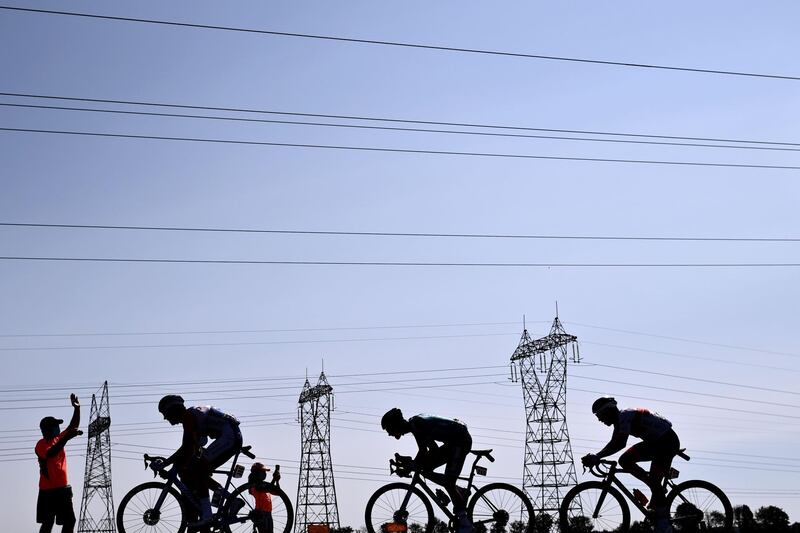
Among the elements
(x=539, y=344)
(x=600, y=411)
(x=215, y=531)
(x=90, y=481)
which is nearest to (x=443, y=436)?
(x=600, y=411)

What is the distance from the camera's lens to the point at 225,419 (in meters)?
15.6

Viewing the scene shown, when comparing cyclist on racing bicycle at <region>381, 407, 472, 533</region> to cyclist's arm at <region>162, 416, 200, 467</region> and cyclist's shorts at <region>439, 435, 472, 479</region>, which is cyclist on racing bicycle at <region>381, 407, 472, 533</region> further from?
cyclist's arm at <region>162, 416, 200, 467</region>

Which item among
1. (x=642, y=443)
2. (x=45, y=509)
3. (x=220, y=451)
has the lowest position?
(x=45, y=509)

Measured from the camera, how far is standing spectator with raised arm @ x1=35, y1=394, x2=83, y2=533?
607 inches

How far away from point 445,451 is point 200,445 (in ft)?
13.2

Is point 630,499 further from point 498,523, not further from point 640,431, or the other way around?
point 498,523

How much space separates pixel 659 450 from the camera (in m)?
16.1

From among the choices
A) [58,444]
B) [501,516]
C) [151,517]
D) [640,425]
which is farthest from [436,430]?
[58,444]

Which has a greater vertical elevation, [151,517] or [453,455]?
[453,455]

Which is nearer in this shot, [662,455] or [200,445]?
[200,445]

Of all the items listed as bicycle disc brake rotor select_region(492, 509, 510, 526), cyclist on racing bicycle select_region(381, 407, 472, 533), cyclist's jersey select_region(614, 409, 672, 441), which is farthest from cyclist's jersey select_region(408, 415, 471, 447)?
cyclist's jersey select_region(614, 409, 672, 441)

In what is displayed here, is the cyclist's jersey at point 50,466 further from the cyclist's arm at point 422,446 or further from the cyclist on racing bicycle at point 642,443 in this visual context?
the cyclist on racing bicycle at point 642,443

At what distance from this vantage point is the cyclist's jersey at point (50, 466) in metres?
15.5

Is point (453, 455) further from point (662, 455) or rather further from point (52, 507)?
point (52, 507)
